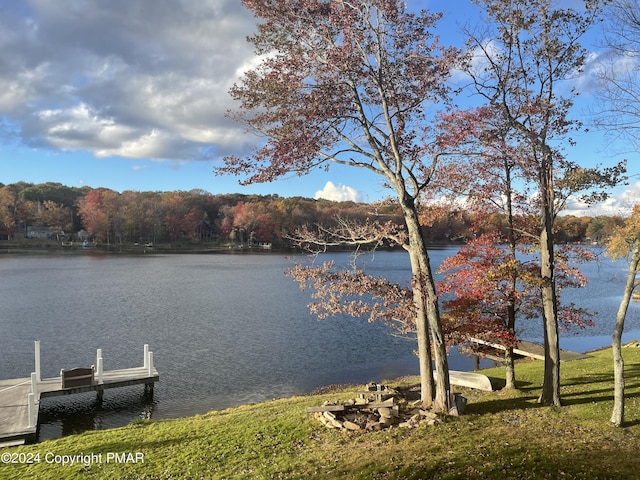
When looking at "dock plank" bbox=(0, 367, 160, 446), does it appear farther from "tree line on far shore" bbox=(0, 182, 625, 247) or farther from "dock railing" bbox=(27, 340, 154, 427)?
"tree line on far shore" bbox=(0, 182, 625, 247)

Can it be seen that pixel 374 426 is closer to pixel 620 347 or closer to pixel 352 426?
pixel 352 426

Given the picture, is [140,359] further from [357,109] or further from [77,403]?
[357,109]

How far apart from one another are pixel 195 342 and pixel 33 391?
11.6 meters

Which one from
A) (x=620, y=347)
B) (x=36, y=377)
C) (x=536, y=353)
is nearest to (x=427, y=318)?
(x=620, y=347)

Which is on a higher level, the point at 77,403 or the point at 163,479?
the point at 163,479

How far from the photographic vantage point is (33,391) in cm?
1503

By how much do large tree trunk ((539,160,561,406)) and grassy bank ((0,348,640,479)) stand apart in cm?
49

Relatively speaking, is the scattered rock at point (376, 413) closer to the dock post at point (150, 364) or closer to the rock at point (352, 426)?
the rock at point (352, 426)

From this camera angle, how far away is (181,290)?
45906 mm

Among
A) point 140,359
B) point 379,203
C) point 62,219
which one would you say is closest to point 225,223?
point 62,219

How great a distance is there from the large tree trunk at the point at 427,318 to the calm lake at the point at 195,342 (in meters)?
2.99

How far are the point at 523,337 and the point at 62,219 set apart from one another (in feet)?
401

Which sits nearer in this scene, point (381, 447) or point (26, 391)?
point (381, 447)

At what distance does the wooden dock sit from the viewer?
13.3 m
